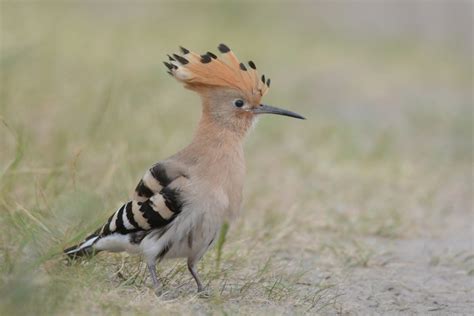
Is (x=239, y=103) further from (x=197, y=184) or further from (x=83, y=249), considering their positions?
(x=83, y=249)

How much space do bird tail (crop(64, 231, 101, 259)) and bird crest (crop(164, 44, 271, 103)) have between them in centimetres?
63

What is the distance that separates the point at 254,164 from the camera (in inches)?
226

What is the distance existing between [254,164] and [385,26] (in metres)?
7.59

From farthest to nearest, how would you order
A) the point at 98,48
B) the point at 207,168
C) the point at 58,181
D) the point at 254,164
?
the point at 98,48
the point at 254,164
the point at 58,181
the point at 207,168

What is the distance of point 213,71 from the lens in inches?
135

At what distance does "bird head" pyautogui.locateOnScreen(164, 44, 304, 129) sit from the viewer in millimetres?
3400

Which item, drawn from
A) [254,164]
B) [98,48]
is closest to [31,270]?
[254,164]

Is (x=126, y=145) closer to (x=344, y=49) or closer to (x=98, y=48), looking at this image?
(x=98, y=48)

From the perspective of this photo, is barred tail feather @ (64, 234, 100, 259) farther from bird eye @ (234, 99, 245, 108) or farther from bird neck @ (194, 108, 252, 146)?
bird eye @ (234, 99, 245, 108)

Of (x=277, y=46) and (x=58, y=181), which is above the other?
(x=277, y=46)

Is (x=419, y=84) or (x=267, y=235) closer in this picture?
(x=267, y=235)

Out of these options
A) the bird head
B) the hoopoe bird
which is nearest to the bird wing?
the hoopoe bird

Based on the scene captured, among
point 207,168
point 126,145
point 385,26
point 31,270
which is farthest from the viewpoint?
point 385,26

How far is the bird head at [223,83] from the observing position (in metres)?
3.40
